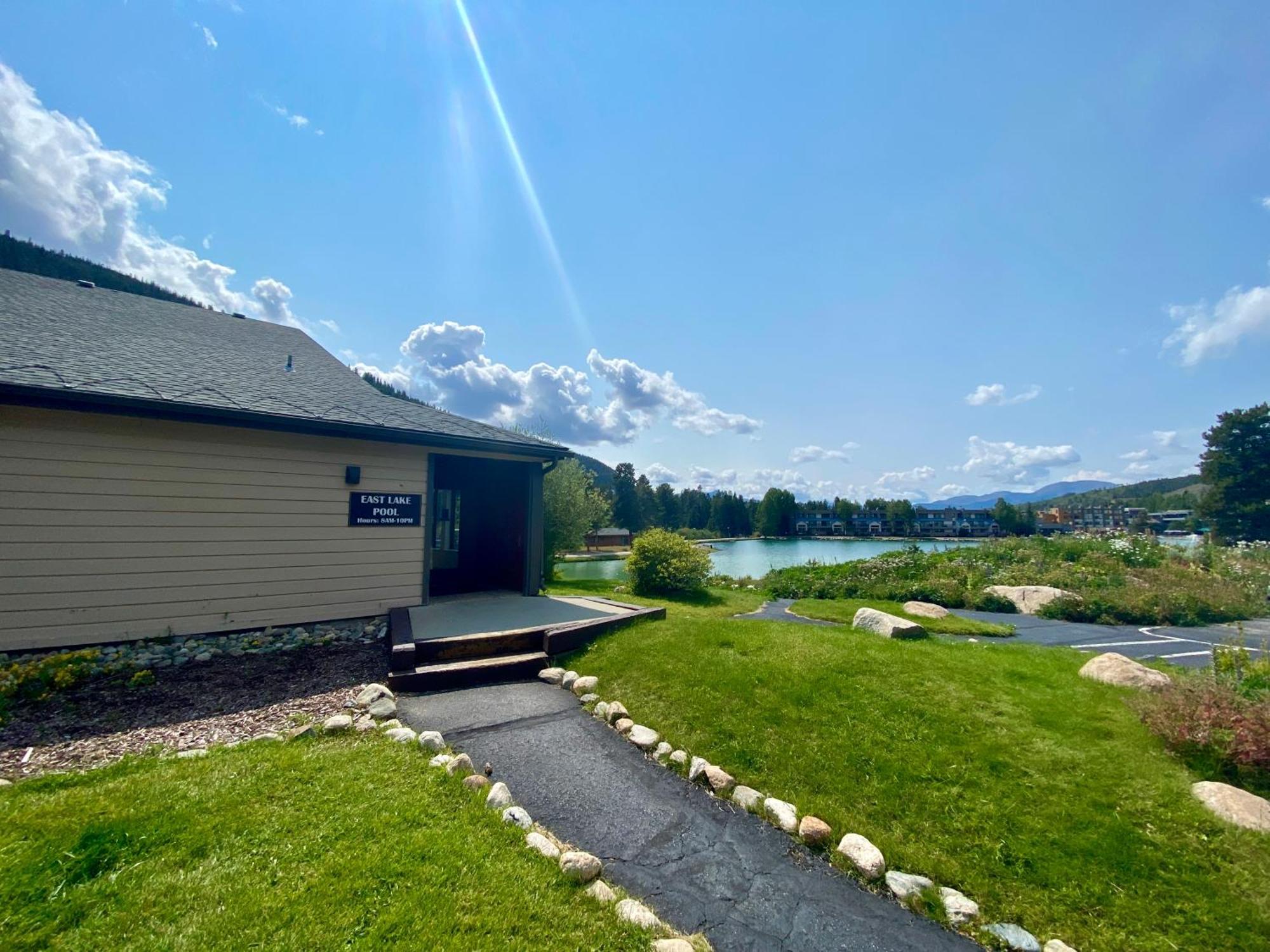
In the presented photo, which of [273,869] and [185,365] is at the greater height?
[185,365]

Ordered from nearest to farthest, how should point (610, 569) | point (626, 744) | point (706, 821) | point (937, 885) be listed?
1. point (937, 885)
2. point (706, 821)
3. point (626, 744)
4. point (610, 569)

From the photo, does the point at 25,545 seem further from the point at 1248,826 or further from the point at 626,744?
the point at 1248,826

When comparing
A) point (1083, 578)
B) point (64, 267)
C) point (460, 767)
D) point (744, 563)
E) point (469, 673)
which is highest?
point (64, 267)

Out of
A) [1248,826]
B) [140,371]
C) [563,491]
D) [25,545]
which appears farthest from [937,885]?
[563,491]

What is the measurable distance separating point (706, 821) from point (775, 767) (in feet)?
2.23

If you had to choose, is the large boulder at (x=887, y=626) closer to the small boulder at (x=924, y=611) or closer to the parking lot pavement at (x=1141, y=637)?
the parking lot pavement at (x=1141, y=637)

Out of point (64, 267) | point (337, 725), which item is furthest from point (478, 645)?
point (64, 267)

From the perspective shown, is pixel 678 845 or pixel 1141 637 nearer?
pixel 678 845

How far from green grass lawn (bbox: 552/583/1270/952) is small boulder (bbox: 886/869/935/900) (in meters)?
0.08

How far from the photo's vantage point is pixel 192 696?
14.7ft

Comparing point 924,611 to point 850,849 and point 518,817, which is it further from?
point 518,817

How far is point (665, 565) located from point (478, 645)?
5575 mm

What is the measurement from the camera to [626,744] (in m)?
3.96

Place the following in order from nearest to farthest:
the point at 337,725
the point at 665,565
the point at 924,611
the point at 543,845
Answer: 1. the point at 543,845
2. the point at 337,725
3. the point at 924,611
4. the point at 665,565
